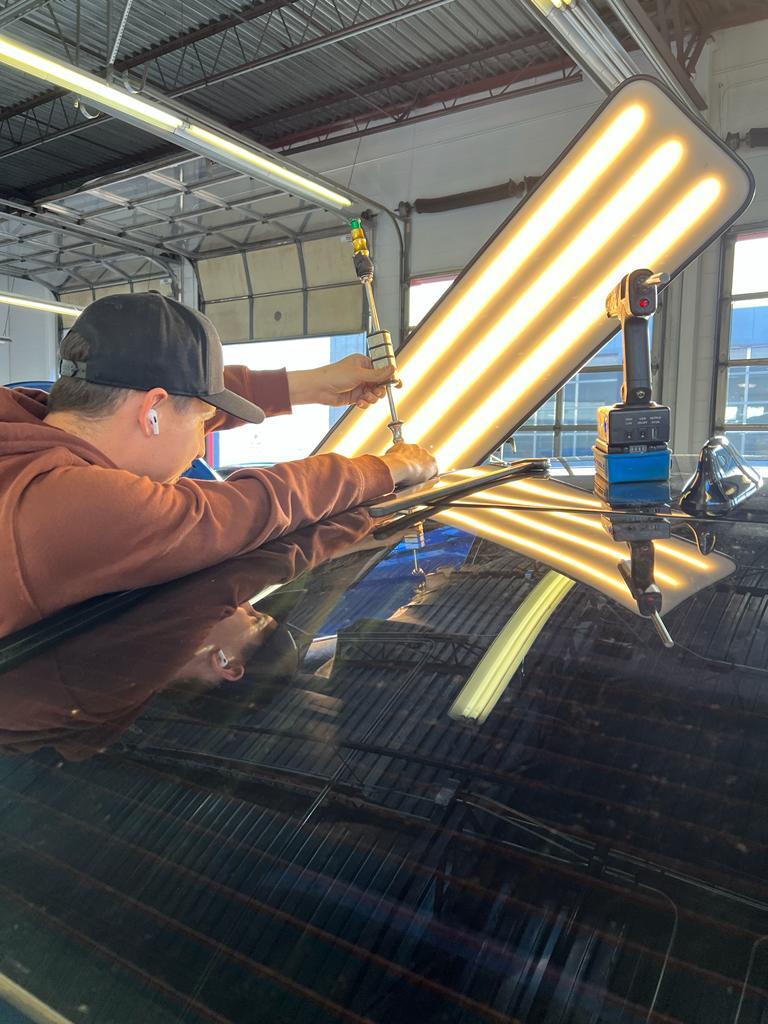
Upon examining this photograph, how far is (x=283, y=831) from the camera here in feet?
1.47

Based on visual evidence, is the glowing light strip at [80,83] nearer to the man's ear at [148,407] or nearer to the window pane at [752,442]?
the man's ear at [148,407]

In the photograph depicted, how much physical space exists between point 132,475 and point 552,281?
118cm

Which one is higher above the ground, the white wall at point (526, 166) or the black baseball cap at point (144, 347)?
the white wall at point (526, 166)

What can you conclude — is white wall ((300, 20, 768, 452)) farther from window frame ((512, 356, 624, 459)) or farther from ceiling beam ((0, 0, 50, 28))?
ceiling beam ((0, 0, 50, 28))

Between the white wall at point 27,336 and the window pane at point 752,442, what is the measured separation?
1219 cm

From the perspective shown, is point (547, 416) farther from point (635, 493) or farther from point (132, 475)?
point (132, 475)

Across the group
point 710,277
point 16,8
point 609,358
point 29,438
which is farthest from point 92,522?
point 609,358

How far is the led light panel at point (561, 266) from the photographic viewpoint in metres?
1.51

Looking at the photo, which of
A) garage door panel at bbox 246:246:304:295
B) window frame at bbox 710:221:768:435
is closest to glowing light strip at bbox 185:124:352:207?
garage door panel at bbox 246:246:304:295

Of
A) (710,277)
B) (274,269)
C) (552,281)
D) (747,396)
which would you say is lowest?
(747,396)

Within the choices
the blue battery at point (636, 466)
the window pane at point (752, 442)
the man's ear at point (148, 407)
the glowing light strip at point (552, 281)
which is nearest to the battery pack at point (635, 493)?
the blue battery at point (636, 466)

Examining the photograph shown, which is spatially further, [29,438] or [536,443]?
[536,443]

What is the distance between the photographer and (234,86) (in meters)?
7.73

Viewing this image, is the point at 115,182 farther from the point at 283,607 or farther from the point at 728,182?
the point at 283,607
